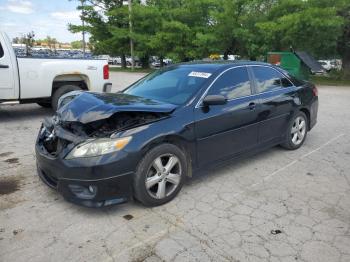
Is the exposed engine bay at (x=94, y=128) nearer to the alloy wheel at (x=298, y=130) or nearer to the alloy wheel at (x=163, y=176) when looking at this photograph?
the alloy wheel at (x=163, y=176)

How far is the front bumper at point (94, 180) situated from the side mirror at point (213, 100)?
123cm

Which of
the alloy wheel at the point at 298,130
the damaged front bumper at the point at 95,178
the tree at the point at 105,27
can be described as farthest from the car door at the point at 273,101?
the tree at the point at 105,27

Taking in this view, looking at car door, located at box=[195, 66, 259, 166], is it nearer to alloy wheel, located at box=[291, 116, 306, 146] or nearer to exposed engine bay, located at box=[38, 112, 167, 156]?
exposed engine bay, located at box=[38, 112, 167, 156]

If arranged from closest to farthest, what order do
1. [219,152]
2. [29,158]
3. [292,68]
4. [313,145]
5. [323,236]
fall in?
[323,236]
[219,152]
[29,158]
[313,145]
[292,68]

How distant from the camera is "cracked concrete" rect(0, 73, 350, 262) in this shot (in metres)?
2.95

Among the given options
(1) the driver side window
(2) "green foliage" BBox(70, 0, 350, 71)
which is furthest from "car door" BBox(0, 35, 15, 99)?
(2) "green foliage" BBox(70, 0, 350, 71)

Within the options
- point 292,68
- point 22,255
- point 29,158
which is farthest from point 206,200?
point 292,68

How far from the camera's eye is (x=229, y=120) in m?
4.34

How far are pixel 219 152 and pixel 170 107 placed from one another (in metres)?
0.89

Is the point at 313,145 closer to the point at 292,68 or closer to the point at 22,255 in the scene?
the point at 22,255

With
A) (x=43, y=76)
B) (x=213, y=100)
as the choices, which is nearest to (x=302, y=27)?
(x=43, y=76)

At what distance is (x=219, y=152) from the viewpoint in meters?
4.27

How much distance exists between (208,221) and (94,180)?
1.19 metres

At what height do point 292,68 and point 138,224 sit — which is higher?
point 292,68
